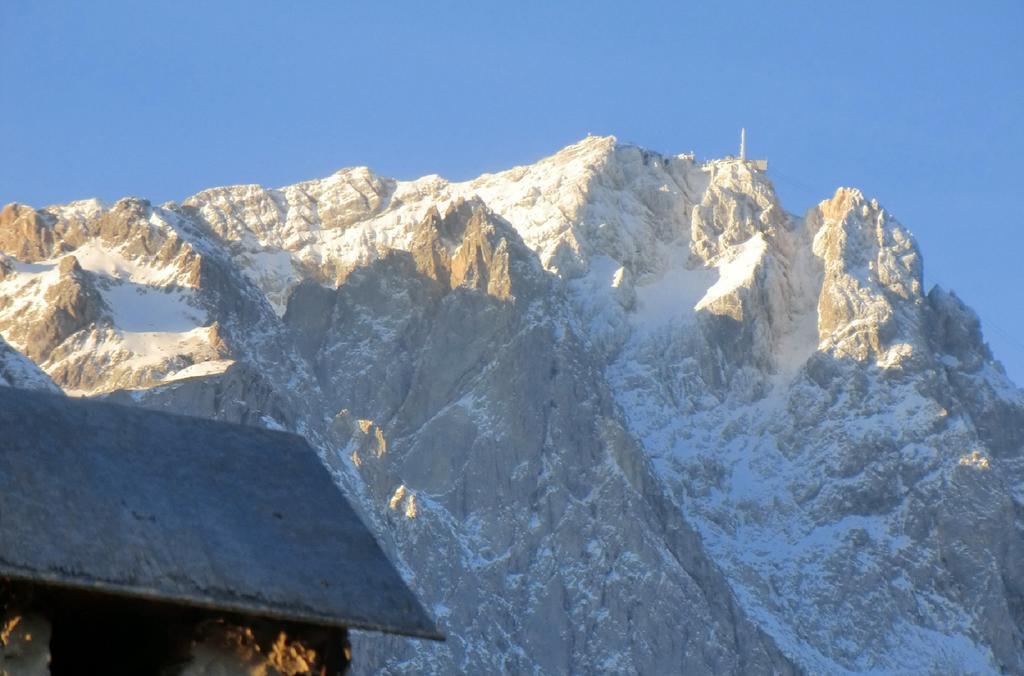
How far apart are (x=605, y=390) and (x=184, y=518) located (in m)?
140

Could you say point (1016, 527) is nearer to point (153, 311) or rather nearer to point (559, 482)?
point (559, 482)

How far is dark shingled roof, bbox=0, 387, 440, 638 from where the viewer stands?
10.3m

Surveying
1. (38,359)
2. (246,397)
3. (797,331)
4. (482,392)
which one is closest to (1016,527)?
(797,331)

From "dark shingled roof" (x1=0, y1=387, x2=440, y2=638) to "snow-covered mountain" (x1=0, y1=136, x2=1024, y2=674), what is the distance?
11130 centimetres

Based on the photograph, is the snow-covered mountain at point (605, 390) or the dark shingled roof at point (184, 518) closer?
the dark shingled roof at point (184, 518)

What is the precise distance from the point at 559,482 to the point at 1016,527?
2944cm

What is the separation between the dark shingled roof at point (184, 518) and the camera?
10.3 meters

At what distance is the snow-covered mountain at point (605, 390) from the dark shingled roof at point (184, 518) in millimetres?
111303

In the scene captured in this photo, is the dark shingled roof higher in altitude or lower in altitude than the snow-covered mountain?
lower

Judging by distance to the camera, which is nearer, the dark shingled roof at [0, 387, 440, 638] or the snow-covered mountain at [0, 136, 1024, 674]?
the dark shingled roof at [0, 387, 440, 638]

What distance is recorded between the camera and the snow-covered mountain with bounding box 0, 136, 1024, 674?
13625cm

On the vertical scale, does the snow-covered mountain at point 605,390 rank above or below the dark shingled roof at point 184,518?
above

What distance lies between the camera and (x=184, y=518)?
35.9 ft

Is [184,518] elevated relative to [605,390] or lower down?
lower down
